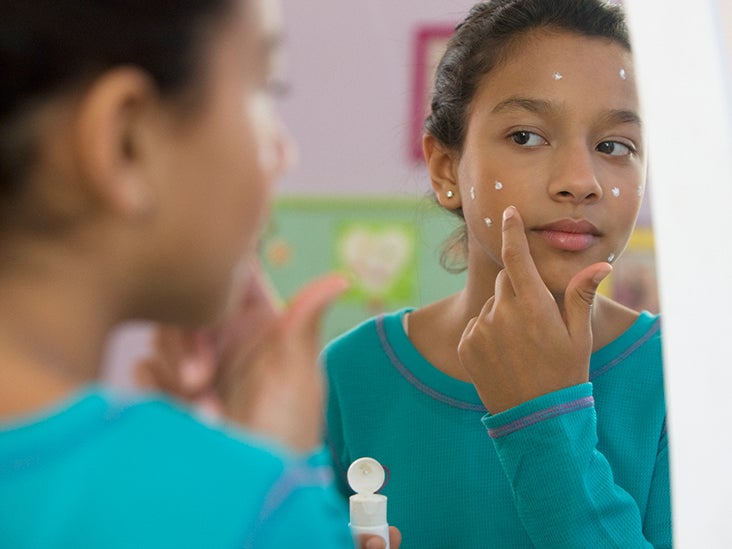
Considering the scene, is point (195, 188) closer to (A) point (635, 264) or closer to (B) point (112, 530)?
(B) point (112, 530)

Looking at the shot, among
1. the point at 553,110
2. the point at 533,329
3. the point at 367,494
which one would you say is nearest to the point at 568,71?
the point at 553,110

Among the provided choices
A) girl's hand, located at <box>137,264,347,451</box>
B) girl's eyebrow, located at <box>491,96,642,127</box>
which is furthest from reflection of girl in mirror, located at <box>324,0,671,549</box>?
girl's hand, located at <box>137,264,347,451</box>

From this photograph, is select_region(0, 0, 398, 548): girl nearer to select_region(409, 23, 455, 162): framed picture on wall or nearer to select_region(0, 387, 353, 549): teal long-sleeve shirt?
select_region(0, 387, 353, 549): teal long-sleeve shirt

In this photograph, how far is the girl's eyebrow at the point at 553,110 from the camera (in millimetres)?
486

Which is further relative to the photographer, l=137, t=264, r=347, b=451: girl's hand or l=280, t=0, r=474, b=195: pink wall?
l=280, t=0, r=474, b=195: pink wall

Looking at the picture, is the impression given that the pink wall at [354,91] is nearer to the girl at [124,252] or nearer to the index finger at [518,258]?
the index finger at [518,258]

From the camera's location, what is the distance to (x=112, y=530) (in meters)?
0.27

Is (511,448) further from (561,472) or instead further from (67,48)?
(67,48)

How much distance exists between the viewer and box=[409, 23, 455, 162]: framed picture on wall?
540mm

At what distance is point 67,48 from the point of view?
28cm

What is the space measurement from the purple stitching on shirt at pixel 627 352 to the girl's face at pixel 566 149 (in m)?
0.05

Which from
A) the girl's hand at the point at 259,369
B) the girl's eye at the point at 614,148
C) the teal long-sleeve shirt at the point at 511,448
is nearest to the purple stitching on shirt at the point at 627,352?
the teal long-sleeve shirt at the point at 511,448

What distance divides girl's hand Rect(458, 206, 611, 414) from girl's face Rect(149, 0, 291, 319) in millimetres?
197

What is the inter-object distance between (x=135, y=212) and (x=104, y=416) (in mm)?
62
